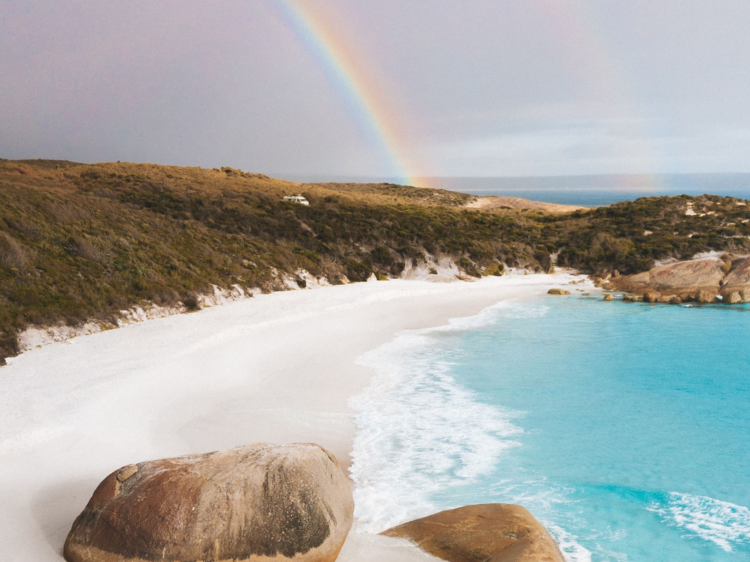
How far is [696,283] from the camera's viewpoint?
27656 mm

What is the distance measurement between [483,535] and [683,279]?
2732cm

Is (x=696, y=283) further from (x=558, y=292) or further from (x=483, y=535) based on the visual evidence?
(x=483, y=535)

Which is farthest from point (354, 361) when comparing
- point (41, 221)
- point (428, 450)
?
point (41, 221)

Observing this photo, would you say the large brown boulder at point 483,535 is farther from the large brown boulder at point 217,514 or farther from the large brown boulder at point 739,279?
the large brown boulder at point 739,279

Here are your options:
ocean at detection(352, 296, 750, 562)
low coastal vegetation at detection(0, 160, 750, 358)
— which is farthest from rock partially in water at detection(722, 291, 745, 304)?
→ ocean at detection(352, 296, 750, 562)

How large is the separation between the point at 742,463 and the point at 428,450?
544 cm

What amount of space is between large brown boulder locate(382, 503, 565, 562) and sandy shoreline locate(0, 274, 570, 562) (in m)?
0.35

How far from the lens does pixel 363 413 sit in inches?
415

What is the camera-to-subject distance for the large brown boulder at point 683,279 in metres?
27.5

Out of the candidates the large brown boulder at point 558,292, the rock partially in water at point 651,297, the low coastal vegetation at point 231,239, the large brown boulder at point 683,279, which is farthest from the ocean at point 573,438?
the large brown boulder at point 683,279

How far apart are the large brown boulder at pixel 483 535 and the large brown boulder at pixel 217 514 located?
103 centimetres

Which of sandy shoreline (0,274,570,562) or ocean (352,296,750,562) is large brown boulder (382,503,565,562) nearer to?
sandy shoreline (0,274,570,562)

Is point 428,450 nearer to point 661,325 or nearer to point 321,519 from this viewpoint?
point 321,519

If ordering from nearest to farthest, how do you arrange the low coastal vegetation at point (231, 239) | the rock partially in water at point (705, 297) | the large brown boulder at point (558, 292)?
the low coastal vegetation at point (231, 239)
the rock partially in water at point (705, 297)
the large brown boulder at point (558, 292)
